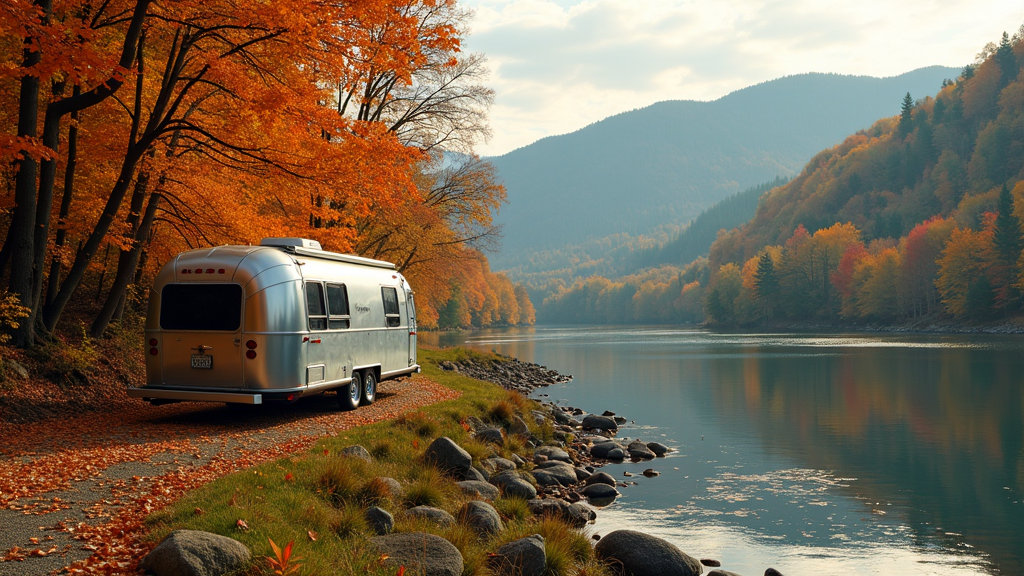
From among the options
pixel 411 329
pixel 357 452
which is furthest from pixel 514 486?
pixel 411 329

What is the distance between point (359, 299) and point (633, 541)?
9.02m

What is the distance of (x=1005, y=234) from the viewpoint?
73312 millimetres

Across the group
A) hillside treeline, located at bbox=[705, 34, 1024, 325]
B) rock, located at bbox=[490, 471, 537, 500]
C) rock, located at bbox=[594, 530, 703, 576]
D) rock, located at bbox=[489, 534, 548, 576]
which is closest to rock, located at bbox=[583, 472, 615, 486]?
rock, located at bbox=[490, 471, 537, 500]

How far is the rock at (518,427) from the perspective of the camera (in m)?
17.8

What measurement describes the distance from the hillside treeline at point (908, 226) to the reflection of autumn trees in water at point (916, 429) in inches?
1608

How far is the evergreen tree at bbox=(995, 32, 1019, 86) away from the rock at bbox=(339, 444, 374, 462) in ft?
442

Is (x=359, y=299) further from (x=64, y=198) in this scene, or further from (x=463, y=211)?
(x=463, y=211)

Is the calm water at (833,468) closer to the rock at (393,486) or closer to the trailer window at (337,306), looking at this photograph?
the rock at (393,486)

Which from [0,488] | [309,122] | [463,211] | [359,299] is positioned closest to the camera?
[0,488]

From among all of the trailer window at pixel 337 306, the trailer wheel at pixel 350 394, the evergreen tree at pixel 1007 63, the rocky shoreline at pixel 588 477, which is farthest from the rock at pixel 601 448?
the evergreen tree at pixel 1007 63

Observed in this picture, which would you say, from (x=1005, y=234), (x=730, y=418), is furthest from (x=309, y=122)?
(x=1005, y=234)

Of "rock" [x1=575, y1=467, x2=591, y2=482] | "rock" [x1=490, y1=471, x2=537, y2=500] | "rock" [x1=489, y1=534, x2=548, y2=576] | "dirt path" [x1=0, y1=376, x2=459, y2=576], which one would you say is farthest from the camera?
"rock" [x1=575, y1=467, x2=591, y2=482]

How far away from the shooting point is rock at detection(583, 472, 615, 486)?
14875 mm

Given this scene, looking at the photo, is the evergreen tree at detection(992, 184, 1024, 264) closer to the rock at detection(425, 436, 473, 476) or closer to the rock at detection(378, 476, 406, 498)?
the rock at detection(425, 436, 473, 476)
